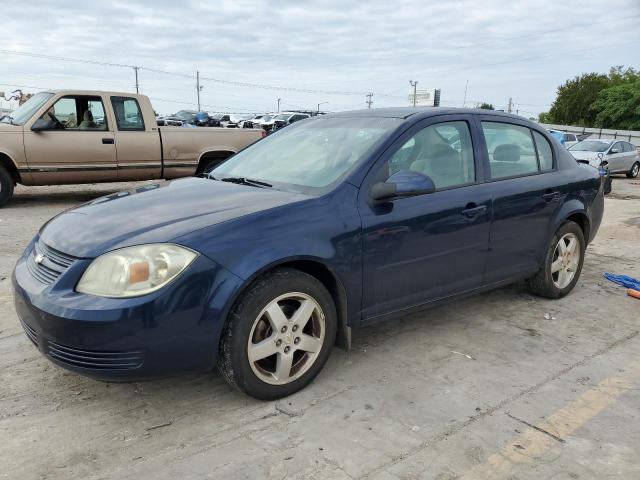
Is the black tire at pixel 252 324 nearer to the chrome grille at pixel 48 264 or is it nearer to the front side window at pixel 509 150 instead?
the chrome grille at pixel 48 264

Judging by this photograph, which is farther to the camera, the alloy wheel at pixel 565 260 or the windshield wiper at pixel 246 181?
the alloy wheel at pixel 565 260

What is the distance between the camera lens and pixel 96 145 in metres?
8.91

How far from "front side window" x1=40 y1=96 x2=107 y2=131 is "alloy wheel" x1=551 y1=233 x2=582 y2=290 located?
7.43m

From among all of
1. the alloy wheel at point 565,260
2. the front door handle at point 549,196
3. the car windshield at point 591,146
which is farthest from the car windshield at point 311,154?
the car windshield at point 591,146

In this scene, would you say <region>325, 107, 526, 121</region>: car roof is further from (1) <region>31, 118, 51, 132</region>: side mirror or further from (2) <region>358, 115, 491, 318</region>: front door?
(1) <region>31, 118, 51, 132</region>: side mirror

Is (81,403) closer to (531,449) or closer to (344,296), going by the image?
(344,296)

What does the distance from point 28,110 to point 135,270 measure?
25.0 feet

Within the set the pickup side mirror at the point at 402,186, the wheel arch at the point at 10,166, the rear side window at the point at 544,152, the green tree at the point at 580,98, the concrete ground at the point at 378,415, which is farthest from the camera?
the green tree at the point at 580,98

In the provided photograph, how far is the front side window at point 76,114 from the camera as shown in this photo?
8594 mm

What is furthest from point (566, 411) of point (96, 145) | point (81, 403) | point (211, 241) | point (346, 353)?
point (96, 145)

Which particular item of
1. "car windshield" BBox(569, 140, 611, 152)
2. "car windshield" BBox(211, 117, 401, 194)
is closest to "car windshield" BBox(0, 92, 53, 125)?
"car windshield" BBox(211, 117, 401, 194)

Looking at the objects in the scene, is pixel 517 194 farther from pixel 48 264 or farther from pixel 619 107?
pixel 619 107

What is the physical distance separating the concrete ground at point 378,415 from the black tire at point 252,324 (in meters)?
0.11

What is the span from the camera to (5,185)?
848cm
